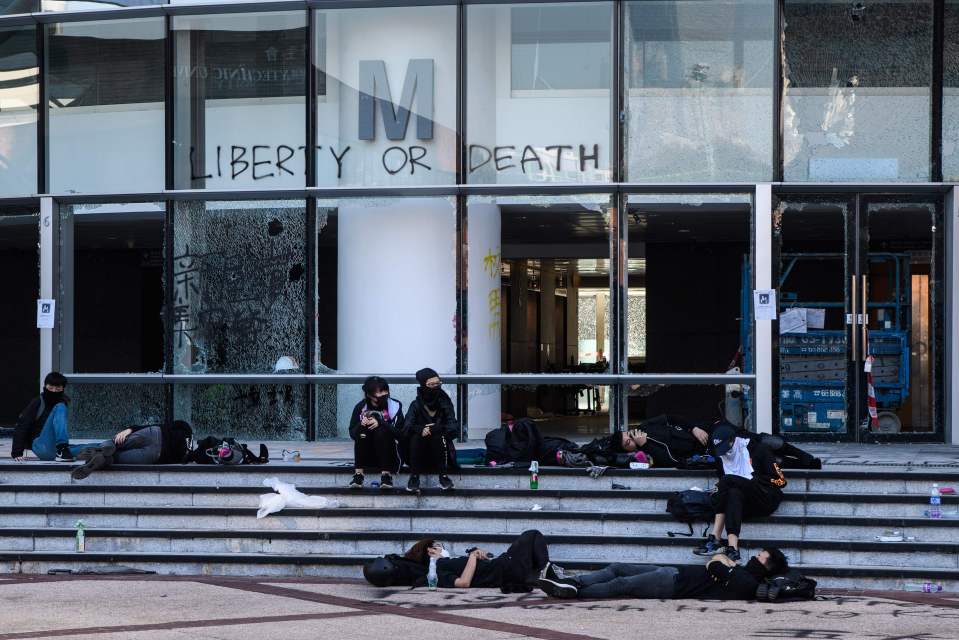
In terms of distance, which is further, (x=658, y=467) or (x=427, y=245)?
(x=427, y=245)

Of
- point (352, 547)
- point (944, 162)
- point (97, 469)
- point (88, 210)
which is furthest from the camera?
point (88, 210)

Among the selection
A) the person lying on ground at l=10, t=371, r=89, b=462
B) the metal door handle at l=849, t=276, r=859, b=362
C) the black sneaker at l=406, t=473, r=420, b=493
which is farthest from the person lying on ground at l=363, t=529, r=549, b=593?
the metal door handle at l=849, t=276, r=859, b=362

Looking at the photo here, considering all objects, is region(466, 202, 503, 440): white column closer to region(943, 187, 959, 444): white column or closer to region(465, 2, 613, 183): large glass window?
region(465, 2, 613, 183): large glass window

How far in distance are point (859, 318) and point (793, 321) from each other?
67 cm

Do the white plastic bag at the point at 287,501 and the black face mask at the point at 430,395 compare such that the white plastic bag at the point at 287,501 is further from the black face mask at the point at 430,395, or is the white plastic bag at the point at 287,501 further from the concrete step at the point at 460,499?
the black face mask at the point at 430,395

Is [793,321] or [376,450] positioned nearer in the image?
[376,450]

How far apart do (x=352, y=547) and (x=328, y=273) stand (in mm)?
4441

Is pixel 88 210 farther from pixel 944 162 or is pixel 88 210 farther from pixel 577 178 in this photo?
pixel 944 162

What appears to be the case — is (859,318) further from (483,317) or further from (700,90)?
(483,317)

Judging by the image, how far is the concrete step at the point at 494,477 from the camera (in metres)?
11.9

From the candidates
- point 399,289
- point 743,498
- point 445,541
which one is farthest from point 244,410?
point 743,498

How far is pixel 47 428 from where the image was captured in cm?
1337

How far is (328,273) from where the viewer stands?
15422mm

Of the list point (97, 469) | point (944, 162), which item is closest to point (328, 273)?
point (97, 469)
